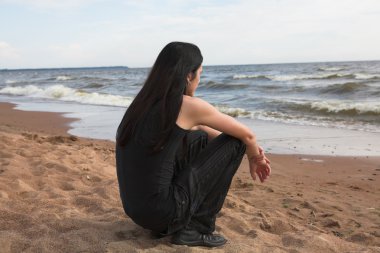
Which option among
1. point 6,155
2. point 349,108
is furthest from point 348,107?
point 6,155

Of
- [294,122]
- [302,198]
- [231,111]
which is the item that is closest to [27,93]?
[231,111]

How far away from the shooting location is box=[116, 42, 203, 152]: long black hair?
2.24m

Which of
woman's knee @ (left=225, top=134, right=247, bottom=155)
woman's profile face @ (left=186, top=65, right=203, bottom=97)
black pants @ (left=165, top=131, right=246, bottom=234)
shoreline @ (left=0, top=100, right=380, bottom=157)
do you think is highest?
woman's profile face @ (left=186, top=65, right=203, bottom=97)

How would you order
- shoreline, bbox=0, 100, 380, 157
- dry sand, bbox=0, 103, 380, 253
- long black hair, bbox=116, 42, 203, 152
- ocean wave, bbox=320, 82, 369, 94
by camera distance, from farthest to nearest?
ocean wave, bbox=320, 82, 369, 94 → shoreline, bbox=0, 100, 380, 157 → dry sand, bbox=0, 103, 380, 253 → long black hair, bbox=116, 42, 203, 152

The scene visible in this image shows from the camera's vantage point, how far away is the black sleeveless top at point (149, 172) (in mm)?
2285

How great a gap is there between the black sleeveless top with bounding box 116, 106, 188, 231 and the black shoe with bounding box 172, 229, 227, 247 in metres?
0.17

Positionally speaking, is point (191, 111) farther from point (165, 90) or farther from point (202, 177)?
point (202, 177)

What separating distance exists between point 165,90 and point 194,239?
95 centimetres

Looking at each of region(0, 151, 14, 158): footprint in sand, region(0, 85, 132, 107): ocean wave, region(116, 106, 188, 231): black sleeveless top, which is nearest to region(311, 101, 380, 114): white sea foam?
region(0, 85, 132, 107): ocean wave

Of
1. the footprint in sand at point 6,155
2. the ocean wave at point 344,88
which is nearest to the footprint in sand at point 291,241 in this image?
the footprint in sand at point 6,155

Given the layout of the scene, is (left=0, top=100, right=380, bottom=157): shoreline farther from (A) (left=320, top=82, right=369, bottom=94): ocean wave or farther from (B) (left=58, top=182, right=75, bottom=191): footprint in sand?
(A) (left=320, top=82, right=369, bottom=94): ocean wave

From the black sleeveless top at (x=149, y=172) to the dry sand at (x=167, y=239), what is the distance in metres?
0.25

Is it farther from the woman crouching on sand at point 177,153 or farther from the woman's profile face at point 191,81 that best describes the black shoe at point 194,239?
the woman's profile face at point 191,81

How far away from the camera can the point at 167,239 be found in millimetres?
2662
